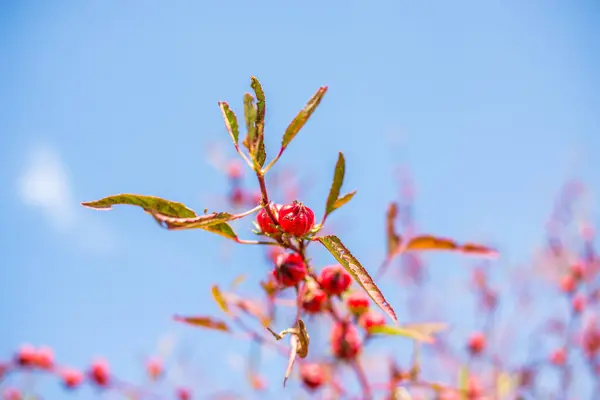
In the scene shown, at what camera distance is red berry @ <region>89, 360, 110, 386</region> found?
2.97 m

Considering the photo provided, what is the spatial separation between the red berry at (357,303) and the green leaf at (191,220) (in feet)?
2.74

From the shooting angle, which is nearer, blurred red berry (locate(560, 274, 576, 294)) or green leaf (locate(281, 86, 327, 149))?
green leaf (locate(281, 86, 327, 149))

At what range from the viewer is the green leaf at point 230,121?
3.54 ft

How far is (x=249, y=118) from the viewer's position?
3.34ft

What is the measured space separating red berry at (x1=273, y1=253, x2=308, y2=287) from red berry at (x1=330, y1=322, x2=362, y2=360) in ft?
1.81

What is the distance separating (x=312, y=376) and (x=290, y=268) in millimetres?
985

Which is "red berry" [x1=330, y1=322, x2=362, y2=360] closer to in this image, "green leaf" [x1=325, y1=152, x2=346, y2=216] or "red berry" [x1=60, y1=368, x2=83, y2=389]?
"green leaf" [x1=325, y1=152, x2=346, y2=216]

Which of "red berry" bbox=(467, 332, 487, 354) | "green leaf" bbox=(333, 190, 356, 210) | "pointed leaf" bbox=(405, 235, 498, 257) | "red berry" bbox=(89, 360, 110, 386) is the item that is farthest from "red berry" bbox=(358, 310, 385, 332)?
"red berry" bbox=(89, 360, 110, 386)

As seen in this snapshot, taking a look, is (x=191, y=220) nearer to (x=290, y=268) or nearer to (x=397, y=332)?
(x=290, y=268)

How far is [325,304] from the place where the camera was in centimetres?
152

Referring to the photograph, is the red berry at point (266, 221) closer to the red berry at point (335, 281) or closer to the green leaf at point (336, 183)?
the green leaf at point (336, 183)

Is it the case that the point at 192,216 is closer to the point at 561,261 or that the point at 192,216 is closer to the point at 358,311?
the point at 358,311

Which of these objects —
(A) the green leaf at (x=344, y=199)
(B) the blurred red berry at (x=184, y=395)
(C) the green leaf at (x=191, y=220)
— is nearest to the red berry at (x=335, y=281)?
(A) the green leaf at (x=344, y=199)

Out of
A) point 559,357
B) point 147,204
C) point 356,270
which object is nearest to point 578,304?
point 559,357
